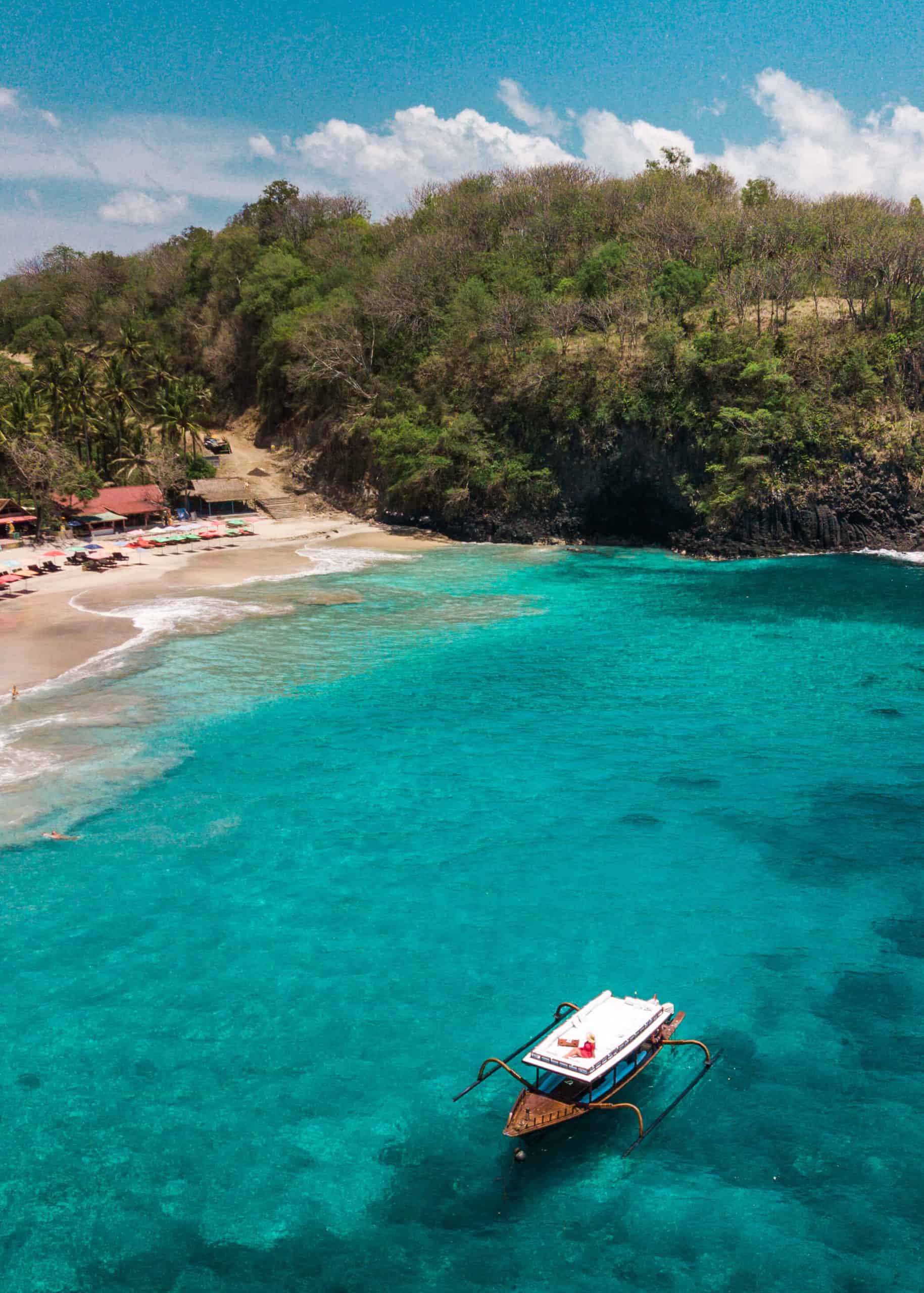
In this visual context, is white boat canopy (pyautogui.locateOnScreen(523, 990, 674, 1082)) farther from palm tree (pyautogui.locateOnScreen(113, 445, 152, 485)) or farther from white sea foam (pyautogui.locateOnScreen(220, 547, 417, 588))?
palm tree (pyautogui.locateOnScreen(113, 445, 152, 485))

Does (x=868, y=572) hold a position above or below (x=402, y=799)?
above

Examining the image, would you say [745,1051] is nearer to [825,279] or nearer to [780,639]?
[780,639]

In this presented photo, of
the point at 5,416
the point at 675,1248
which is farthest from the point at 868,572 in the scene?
the point at 5,416

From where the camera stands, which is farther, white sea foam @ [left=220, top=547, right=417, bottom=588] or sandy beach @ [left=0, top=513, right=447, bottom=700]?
white sea foam @ [left=220, top=547, right=417, bottom=588]

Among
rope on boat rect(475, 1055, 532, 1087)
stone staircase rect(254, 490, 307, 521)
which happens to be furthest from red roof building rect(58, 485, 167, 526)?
rope on boat rect(475, 1055, 532, 1087)

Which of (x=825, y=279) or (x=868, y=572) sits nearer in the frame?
(x=868, y=572)

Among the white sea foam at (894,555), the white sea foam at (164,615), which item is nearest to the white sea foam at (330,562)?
the white sea foam at (164,615)
